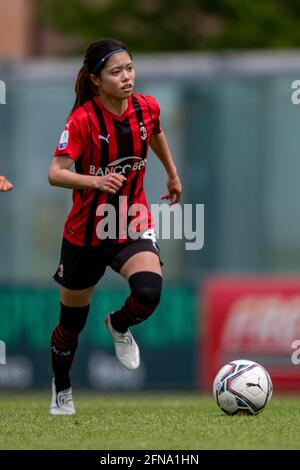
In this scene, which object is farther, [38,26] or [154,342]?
[38,26]

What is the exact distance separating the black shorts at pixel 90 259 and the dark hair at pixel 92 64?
92 cm

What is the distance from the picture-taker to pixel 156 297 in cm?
908

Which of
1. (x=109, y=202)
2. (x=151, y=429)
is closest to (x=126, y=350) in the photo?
(x=109, y=202)

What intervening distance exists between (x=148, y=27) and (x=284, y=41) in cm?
267

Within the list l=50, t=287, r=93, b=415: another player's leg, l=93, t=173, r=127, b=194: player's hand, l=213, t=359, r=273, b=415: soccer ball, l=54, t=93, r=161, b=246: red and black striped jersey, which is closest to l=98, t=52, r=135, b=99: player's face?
l=54, t=93, r=161, b=246: red and black striped jersey

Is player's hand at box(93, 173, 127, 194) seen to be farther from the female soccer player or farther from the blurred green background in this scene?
the blurred green background

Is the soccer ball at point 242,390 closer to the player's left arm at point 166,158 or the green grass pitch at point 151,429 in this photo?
the green grass pitch at point 151,429

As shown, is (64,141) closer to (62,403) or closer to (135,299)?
(135,299)

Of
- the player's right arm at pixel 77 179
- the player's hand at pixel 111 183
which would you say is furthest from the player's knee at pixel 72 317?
the player's hand at pixel 111 183

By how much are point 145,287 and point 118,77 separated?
134cm

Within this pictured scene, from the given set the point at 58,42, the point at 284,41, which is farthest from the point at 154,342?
the point at 58,42

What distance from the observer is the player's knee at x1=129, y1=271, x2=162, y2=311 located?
904cm

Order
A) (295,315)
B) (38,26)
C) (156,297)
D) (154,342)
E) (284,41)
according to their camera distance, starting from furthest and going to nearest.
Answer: (38,26), (284,41), (154,342), (295,315), (156,297)

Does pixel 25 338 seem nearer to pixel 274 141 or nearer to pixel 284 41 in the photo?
pixel 274 141
